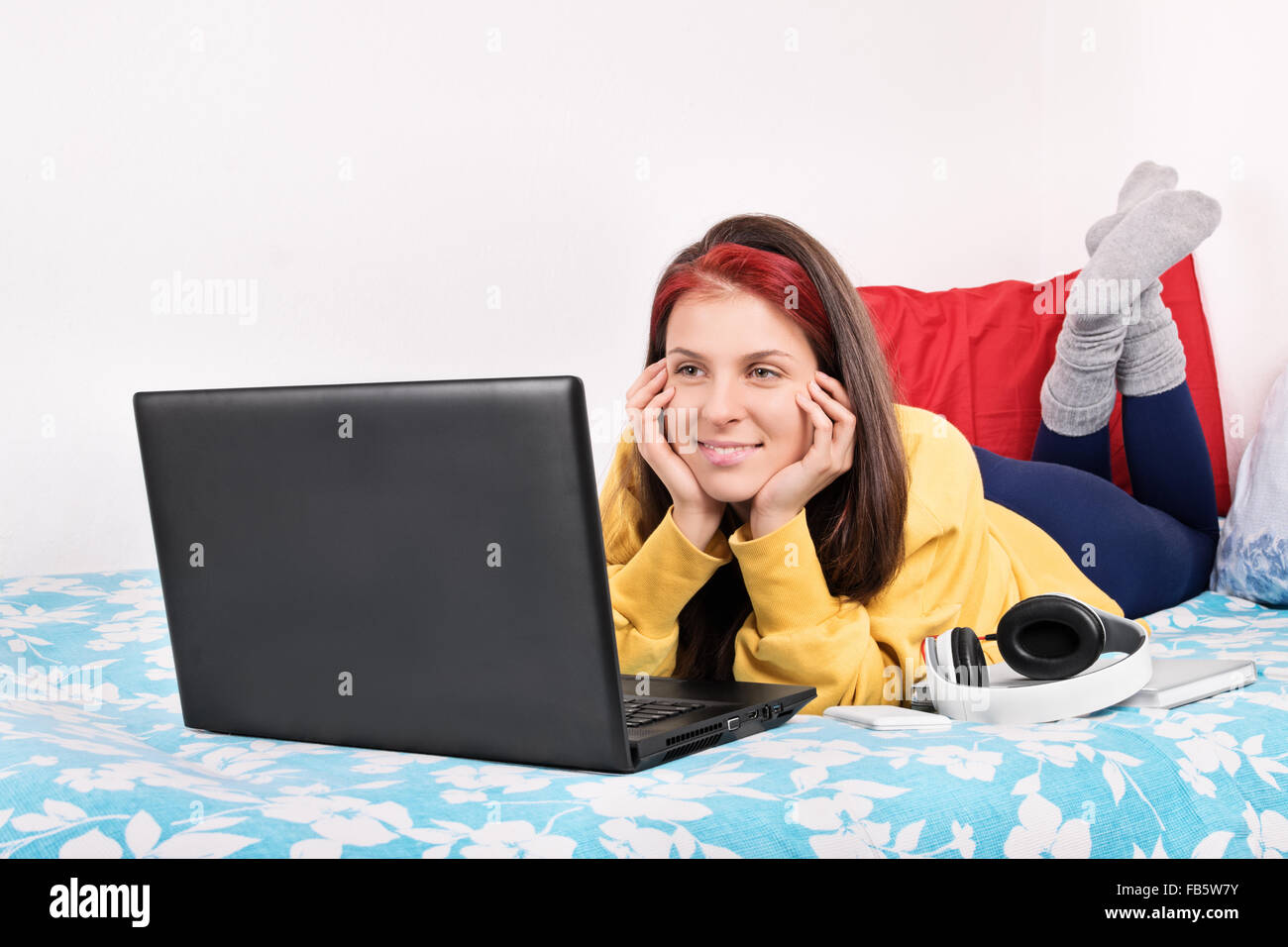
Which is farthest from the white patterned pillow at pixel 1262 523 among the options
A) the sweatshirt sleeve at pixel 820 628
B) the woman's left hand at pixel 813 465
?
the woman's left hand at pixel 813 465

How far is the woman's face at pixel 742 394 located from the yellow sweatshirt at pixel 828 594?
7cm

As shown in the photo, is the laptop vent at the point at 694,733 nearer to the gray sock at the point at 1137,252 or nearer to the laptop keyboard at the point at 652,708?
the laptop keyboard at the point at 652,708

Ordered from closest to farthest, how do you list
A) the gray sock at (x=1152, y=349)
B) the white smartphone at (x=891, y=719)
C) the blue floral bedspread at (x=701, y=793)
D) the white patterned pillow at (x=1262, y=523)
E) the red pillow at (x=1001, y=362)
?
the blue floral bedspread at (x=701, y=793) < the white smartphone at (x=891, y=719) < the white patterned pillow at (x=1262, y=523) < the gray sock at (x=1152, y=349) < the red pillow at (x=1001, y=362)

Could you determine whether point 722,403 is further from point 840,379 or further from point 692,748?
point 692,748

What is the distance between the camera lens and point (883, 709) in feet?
3.22

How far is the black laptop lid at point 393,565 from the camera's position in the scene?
0.71 m

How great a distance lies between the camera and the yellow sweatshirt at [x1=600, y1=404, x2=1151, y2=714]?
110 cm

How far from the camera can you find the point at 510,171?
222cm

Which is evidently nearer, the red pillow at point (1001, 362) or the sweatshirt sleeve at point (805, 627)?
the sweatshirt sleeve at point (805, 627)

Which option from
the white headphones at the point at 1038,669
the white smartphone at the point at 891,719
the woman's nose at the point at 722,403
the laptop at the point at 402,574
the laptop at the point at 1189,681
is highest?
the woman's nose at the point at 722,403

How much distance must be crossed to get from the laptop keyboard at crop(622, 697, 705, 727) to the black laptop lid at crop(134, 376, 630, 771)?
118 mm

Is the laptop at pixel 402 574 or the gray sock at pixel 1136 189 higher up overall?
the gray sock at pixel 1136 189

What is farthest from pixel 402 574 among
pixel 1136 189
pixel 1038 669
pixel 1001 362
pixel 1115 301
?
pixel 1136 189
